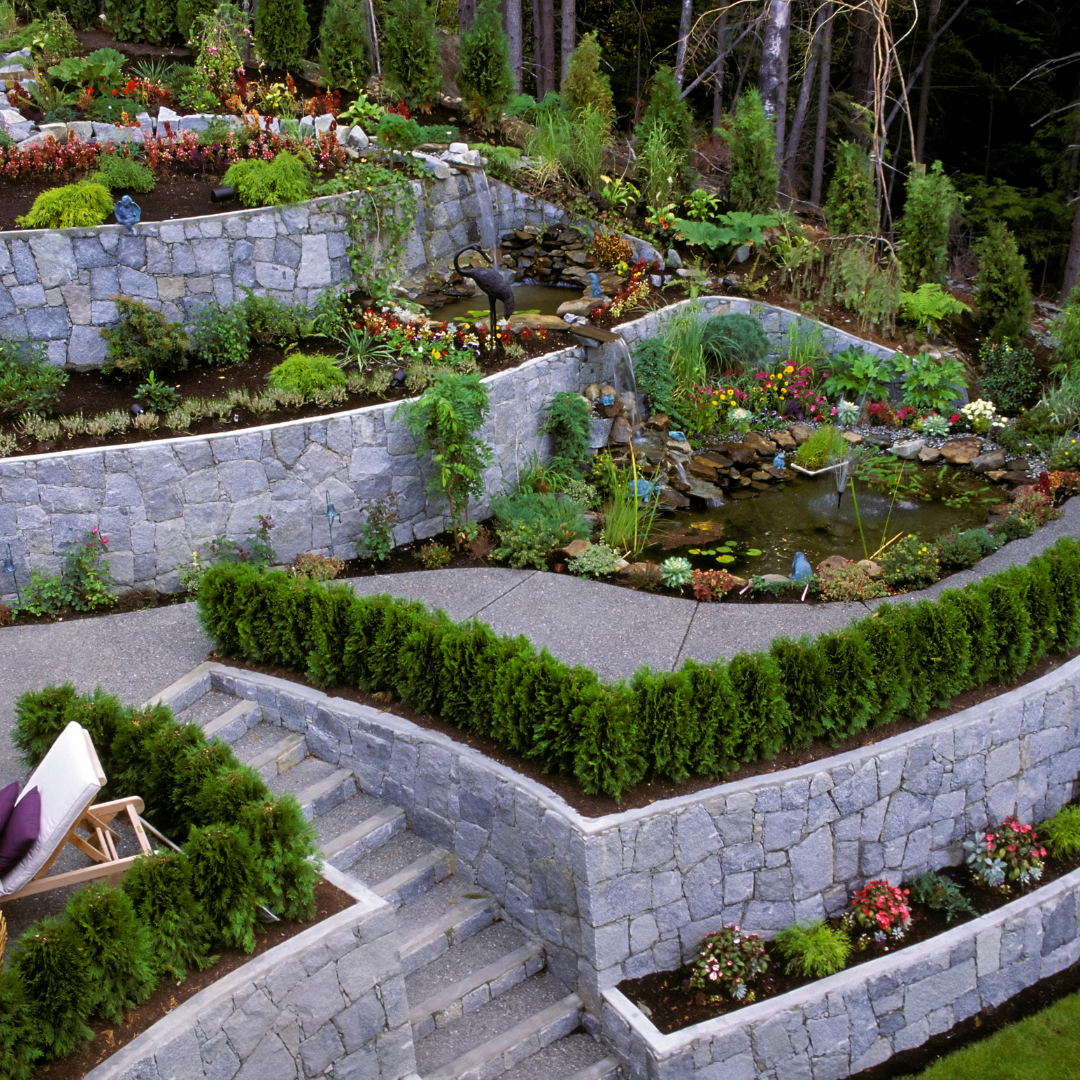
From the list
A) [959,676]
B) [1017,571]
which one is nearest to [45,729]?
[959,676]

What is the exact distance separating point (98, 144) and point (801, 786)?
347 inches

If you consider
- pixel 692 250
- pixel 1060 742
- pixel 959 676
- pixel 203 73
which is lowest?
pixel 1060 742

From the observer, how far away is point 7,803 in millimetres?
4562

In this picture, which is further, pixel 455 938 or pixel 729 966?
pixel 455 938

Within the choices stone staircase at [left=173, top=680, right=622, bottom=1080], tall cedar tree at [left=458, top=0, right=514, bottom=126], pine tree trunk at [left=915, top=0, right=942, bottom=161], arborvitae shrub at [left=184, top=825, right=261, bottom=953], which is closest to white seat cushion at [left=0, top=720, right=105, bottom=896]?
arborvitae shrub at [left=184, top=825, right=261, bottom=953]

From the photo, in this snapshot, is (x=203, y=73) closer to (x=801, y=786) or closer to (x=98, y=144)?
(x=98, y=144)

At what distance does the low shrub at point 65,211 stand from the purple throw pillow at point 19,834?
5.66 meters

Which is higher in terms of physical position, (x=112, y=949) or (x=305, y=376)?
(x=305, y=376)

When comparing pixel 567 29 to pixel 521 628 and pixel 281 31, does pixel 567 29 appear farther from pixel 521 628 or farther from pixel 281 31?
pixel 521 628

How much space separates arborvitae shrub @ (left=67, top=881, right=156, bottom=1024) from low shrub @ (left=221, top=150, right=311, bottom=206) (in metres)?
6.77

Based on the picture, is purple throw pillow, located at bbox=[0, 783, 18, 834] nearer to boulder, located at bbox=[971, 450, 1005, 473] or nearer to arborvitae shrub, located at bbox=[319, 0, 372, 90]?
boulder, located at bbox=[971, 450, 1005, 473]

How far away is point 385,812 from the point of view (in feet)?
19.4

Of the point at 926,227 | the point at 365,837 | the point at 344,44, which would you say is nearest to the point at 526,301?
the point at 344,44

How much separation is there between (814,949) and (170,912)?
3.12 metres
